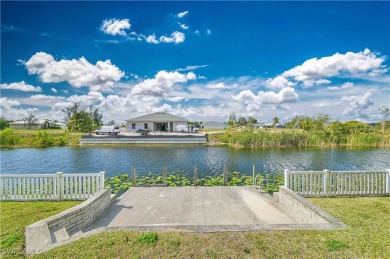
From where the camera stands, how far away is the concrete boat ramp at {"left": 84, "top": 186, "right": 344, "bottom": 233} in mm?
3789

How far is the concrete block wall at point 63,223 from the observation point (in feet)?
10.6

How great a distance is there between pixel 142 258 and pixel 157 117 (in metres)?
38.7

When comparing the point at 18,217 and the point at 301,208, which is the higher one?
the point at 301,208

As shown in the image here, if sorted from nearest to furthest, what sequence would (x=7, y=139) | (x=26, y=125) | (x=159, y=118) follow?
(x=7, y=139) → (x=159, y=118) → (x=26, y=125)

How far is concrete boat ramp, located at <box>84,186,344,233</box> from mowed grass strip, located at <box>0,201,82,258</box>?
1184 mm

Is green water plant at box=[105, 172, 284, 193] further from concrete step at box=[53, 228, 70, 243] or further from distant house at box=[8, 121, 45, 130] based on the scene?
distant house at box=[8, 121, 45, 130]

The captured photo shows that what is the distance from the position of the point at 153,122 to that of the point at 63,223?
121 ft

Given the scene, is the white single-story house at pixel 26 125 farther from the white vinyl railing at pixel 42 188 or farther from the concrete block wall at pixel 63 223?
the concrete block wall at pixel 63 223

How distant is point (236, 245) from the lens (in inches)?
124

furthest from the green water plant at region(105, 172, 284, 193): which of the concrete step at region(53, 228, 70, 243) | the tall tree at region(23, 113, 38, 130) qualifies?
the tall tree at region(23, 113, 38, 130)

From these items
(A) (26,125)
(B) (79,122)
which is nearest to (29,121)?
(A) (26,125)

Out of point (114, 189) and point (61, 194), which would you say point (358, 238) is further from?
point (114, 189)

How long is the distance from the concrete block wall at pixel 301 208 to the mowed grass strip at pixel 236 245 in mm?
600

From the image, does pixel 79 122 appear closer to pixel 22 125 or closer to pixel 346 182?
pixel 22 125
